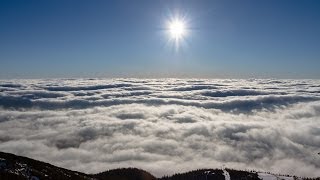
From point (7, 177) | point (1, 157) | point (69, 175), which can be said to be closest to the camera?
point (7, 177)

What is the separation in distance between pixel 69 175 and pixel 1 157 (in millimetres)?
24179

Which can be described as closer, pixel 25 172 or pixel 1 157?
pixel 25 172

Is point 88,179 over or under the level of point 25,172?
under

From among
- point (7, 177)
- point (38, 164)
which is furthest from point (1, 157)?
point (7, 177)

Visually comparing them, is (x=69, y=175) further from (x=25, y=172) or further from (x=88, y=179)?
(x=25, y=172)

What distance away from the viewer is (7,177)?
104m

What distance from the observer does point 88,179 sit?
148 m

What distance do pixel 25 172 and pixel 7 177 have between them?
49.4ft

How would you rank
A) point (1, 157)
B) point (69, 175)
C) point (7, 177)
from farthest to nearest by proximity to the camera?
point (69, 175) < point (1, 157) < point (7, 177)

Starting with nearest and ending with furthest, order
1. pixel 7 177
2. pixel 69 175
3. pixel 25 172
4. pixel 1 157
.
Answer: pixel 7 177 < pixel 25 172 < pixel 1 157 < pixel 69 175

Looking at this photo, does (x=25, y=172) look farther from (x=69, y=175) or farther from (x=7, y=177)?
(x=69, y=175)

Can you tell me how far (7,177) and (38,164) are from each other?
43211mm

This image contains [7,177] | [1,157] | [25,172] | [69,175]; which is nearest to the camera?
[7,177]

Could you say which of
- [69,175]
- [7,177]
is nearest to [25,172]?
[7,177]
